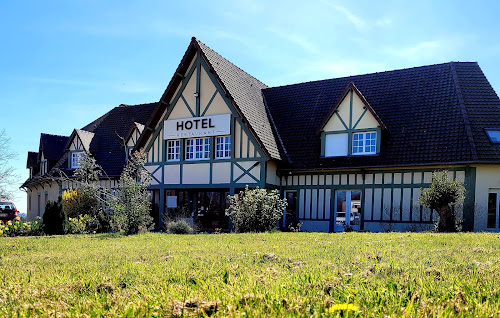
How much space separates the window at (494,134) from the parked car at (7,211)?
77.9ft

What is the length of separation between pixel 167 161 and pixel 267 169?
512 centimetres

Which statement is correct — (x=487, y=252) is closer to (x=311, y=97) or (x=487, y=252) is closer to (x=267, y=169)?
(x=267, y=169)

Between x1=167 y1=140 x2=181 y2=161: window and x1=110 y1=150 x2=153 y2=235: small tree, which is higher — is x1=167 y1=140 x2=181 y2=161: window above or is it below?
above

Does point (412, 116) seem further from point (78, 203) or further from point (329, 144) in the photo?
point (78, 203)

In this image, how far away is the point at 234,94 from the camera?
685 inches

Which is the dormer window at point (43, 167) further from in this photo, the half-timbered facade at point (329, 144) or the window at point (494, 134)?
the window at point (494, 134)

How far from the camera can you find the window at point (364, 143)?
15844 millimetres

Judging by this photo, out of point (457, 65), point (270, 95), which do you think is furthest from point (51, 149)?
point (457, 65)

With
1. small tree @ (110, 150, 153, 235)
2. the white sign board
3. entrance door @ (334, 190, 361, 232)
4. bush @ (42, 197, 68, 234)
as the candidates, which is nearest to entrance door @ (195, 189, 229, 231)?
the white sign board

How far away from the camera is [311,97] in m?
19.2

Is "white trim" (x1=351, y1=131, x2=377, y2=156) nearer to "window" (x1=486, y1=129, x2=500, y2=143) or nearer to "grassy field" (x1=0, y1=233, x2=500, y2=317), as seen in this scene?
"window" (x1=486, y1=129, x2=500, y2=143)

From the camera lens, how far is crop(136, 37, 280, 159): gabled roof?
55.1 feet

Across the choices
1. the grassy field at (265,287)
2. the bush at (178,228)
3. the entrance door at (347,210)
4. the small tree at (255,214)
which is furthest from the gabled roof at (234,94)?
the grassy field at (265,287)

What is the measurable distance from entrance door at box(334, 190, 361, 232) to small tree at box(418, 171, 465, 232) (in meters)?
3.48
